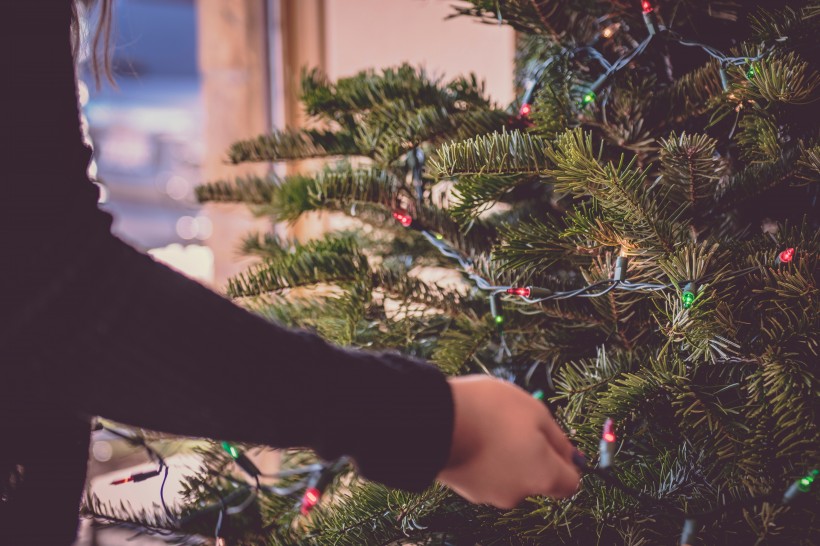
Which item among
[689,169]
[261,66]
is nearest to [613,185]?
[689,169]

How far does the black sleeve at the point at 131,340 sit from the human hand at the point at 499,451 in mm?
17

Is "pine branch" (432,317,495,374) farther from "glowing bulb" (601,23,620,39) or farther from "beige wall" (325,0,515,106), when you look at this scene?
"beige wall" (325,0,515,106)

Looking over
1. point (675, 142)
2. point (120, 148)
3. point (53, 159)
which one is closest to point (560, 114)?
point (675, 142)

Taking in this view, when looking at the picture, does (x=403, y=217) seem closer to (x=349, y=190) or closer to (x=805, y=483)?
(x=349, y=190)

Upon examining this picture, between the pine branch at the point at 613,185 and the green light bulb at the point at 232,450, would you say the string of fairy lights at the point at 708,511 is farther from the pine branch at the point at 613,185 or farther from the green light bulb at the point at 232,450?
the green light bulb at the point at 232,450

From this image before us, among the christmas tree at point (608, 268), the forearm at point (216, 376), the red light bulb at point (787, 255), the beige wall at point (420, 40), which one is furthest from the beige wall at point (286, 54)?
the forearm at point (216, 376)

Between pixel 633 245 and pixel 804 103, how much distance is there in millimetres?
123

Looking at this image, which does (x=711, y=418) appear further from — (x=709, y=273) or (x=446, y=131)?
(x=446, y=131)

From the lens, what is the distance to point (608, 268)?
0.42 m

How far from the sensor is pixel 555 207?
1.78 feet

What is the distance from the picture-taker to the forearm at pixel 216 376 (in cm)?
27

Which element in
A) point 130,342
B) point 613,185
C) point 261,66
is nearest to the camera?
point 130,342

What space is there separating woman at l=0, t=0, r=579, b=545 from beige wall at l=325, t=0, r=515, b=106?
770mm

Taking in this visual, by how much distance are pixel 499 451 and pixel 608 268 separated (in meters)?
0.17
